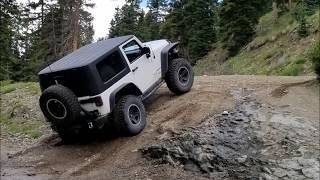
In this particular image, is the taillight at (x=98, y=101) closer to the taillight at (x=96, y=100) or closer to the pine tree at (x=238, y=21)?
the taillight at (x=96, y=100)

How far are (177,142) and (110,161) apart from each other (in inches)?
59.8

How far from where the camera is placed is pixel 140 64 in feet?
41.2

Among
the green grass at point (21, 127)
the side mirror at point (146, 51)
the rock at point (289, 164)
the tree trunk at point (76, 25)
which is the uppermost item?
the tree trunk at point (76, 25)

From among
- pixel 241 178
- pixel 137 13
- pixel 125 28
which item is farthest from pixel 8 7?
pixel 137 13

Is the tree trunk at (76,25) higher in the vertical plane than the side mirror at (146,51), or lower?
higher

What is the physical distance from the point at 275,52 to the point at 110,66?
15.9m

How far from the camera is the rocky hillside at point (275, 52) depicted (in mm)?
20891

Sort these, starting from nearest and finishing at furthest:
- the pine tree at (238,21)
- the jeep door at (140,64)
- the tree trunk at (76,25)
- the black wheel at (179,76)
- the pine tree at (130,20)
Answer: the jeep door at (140,64)
the black wheel at (179,76)
the tree trunk at (76,25)
the pine tree at (238,21)
the pine tree at (130,20)

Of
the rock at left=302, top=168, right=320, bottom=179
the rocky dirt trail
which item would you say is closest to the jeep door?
the rocky dirt trail

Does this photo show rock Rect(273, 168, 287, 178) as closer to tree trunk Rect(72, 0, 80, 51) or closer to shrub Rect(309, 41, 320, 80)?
shrub Rect(309, 41, 320, 80)

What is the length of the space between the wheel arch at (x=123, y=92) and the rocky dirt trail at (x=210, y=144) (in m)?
0.79

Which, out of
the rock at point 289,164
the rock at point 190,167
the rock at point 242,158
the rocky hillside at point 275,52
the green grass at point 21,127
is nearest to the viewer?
the rock at point 289,164

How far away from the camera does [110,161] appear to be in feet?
35.6

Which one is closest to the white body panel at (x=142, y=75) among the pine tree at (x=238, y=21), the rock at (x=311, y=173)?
the rock at (x=311, y=173)
